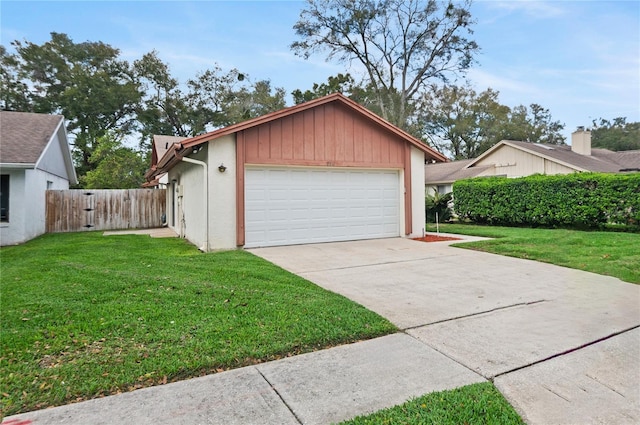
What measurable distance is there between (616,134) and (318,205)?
49305mm

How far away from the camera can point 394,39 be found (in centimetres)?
2538

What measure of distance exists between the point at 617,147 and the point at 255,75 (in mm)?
40820

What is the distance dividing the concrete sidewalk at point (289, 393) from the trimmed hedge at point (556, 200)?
1151 centimetres

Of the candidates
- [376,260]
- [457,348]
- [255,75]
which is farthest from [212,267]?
[255,75]

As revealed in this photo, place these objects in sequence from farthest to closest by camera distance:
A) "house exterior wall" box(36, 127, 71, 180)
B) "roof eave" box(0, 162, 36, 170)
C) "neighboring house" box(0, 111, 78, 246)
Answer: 1. "house exterior wall" box(36, 127, 71, 180)
2. "neighboring house" box(0, 111, 78, 246)
3. "roof eave" box(0, 162, 36, 170)

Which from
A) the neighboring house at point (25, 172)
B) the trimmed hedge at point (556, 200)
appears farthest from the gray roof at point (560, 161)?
the neighboring house at point (25, 172)

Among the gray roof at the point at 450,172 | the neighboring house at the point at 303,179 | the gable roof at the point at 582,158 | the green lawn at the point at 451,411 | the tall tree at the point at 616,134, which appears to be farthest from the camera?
the tall tree at the point at 616,134

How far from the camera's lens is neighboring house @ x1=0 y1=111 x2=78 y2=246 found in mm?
10625

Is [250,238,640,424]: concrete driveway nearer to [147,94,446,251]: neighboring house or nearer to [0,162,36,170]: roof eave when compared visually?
[147,94,446,251]: neighboring house

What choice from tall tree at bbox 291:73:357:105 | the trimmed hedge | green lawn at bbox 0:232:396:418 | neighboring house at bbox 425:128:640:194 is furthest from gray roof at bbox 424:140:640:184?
green lawn at bbox 0:232:396:418

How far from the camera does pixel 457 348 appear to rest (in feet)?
10.8

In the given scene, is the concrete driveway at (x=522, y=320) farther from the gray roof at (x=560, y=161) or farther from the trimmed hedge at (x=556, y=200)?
the gray roof at (x=560, y=161)

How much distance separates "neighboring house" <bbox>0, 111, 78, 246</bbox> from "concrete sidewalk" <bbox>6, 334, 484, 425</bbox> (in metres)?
10.8

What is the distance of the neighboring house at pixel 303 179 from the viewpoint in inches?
351
